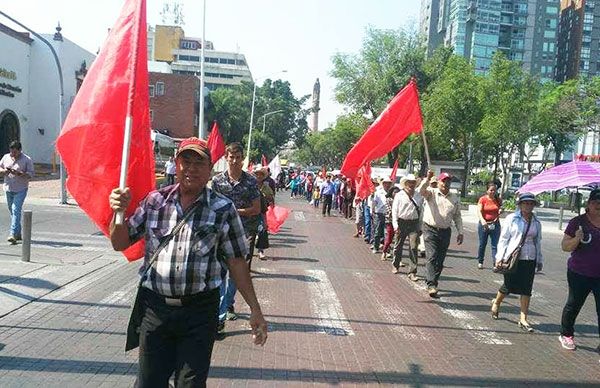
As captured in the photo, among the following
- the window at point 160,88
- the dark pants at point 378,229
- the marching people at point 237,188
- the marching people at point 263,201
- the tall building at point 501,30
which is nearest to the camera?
the marching people at point 237,188

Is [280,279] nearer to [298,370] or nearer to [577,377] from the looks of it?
[298,370]

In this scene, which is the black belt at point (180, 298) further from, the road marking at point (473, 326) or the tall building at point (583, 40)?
the tall building at point (583, 40)

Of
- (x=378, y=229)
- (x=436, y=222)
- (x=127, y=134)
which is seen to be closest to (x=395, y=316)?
(x=436, y=222)

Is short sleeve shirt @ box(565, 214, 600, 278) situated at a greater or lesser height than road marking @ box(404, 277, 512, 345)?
greater

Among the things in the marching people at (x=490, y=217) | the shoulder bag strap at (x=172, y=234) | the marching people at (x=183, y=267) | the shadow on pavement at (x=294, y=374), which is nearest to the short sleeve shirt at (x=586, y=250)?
the shadow on pavement at (x=294, y=374)

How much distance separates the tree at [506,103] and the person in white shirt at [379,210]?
20568 millimetres

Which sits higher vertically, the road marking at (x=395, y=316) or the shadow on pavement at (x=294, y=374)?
the shadow on pavement at (x=294, y=374)

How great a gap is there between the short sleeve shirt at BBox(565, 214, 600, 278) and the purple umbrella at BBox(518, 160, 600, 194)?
0.41 m

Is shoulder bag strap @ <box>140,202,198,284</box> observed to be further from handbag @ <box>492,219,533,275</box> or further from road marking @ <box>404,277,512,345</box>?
handbag @ <box>492,219,533,275</box>

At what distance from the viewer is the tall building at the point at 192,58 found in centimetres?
9138

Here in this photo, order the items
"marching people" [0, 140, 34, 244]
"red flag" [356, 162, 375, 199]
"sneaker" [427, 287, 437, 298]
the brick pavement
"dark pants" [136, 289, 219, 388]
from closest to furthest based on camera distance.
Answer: "dark pants" [136, 289, 219, 388], the brick pavement, "sneaker" [427, 287, 437, 298], "marching people" [0, 140, 34, 244], "red flag" [356, 162, 375, 199]

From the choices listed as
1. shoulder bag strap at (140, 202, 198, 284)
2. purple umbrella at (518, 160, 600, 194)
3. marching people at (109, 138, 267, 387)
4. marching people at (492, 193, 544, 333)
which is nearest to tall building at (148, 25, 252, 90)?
marching people at (492, 193, 544, 333)

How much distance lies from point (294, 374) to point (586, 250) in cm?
340

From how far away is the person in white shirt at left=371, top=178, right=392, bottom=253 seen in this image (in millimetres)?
12758
